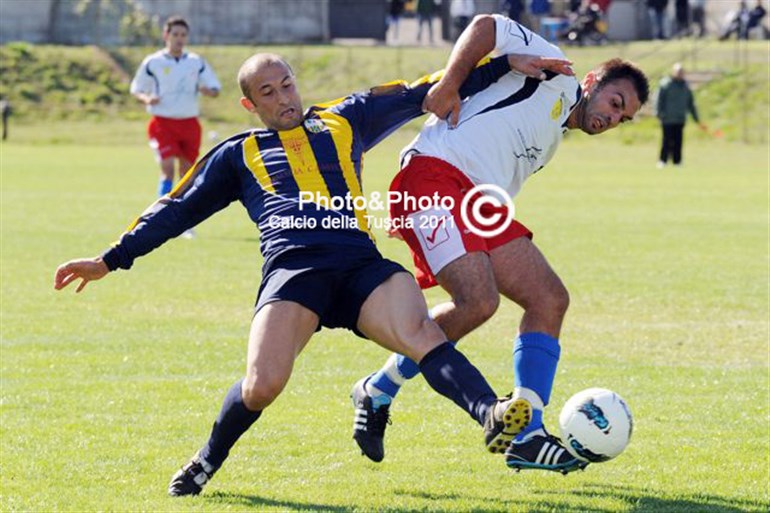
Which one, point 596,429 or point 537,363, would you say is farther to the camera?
point 537,363

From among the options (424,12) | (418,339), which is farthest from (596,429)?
(424,12)

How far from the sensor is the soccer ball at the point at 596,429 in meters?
5.62

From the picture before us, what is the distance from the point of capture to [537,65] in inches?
255

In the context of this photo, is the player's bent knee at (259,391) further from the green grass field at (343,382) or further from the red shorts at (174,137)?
the red shorts at (174,137)

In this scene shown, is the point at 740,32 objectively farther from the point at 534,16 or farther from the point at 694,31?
the point at 534,16

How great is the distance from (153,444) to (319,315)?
1.41 metres

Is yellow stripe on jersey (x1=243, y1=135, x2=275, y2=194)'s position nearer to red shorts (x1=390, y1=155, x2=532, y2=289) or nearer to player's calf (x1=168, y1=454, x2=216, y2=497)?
red shorts (x1=390, y1=155, x2=532, y2=289)

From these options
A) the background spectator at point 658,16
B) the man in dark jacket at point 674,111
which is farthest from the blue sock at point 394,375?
the background spectator at point 658,16

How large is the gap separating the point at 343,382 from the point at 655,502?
9.89 feet

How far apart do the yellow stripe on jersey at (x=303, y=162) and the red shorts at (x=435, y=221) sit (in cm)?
60

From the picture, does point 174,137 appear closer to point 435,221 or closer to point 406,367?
point 406,367

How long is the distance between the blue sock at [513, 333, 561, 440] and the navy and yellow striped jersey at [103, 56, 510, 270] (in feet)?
2.74

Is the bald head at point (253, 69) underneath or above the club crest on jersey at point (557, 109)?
above

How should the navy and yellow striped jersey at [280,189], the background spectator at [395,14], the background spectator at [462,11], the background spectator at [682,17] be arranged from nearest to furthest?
1. the navy and yellow striped jersey at [280,189]
2. the background spectator at [462,11]
3. the background spectator at [682,17]
4. the background spectator at [395,14]
